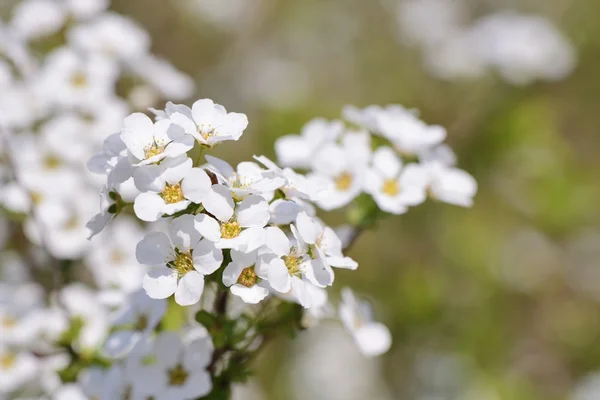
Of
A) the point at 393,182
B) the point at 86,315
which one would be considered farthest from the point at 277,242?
the point at 86,315

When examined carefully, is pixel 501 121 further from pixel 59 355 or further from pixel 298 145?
pixel 59 355

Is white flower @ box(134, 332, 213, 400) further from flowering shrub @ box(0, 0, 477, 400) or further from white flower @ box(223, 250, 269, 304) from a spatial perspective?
white flower @ box(223, 250, 269, 304)

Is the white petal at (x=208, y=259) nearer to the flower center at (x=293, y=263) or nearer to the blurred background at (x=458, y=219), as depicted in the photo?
the flower center at (x=293, y=263)

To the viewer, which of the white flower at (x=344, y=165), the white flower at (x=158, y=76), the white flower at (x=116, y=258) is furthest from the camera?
the white flower at (x=158, y=76)

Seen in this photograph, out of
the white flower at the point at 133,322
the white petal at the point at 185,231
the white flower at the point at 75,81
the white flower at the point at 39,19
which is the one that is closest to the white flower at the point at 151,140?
the white petal at the point at 185,231

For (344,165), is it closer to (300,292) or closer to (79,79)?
(300,292)

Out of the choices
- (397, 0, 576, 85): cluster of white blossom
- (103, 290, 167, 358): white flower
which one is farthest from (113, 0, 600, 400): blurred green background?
(103, 290, 167, 358): white flower

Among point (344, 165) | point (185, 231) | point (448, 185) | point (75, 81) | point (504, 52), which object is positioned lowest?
point (75, 81)
